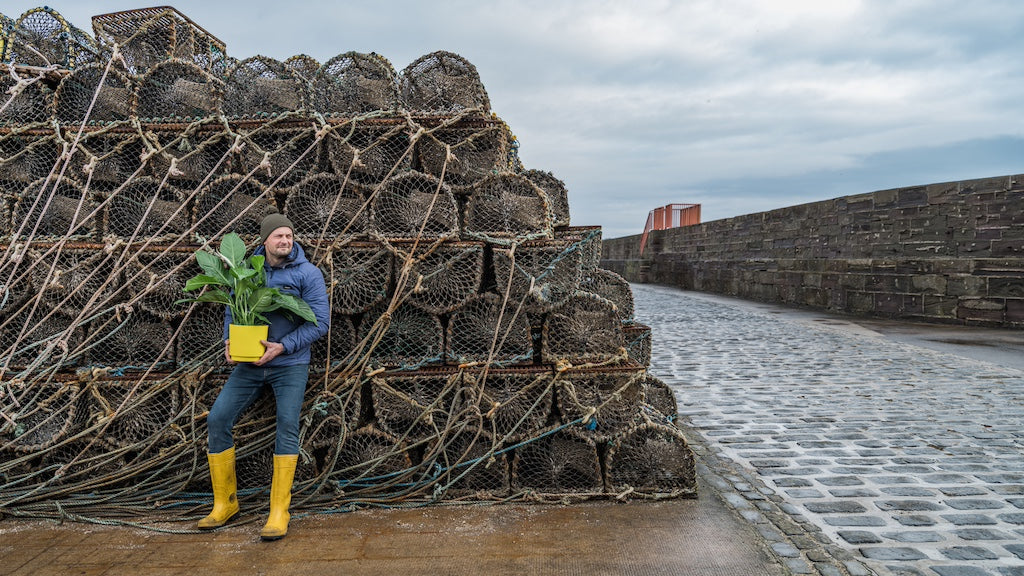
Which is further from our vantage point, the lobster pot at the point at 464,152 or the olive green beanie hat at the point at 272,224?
the lobster pot at the point at 464,152

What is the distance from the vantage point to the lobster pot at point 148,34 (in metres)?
4.77

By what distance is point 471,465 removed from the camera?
3.84 meters

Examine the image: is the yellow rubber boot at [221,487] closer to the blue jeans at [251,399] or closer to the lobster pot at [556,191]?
the blue jeans at [251,399]

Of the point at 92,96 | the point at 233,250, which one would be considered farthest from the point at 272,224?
the point at 92,96

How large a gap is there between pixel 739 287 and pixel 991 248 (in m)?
7.85

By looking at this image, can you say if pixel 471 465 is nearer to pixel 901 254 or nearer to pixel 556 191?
pixel 556 191

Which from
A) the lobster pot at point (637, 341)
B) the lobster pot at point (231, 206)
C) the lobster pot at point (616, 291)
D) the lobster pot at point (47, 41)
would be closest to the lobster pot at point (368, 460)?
the lobster pot at point (231, 206)

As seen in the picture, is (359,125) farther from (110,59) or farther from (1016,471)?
(1016,471)

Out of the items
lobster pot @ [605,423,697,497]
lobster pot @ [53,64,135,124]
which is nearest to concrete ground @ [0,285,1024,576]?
lobster pot @ [605,423,697,497]

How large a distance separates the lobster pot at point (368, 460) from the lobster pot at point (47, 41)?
3.43 metres

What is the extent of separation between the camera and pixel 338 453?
374 centimetres

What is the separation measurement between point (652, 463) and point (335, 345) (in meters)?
2.01

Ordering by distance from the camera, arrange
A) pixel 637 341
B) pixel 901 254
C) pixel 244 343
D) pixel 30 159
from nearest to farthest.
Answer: pixel 244 343
pixel 30 159
pixel 637 341
pixel 901 254

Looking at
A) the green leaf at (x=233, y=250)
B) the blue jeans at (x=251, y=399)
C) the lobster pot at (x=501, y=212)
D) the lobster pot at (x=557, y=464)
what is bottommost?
the lobster pot at (x=557, y=464)
